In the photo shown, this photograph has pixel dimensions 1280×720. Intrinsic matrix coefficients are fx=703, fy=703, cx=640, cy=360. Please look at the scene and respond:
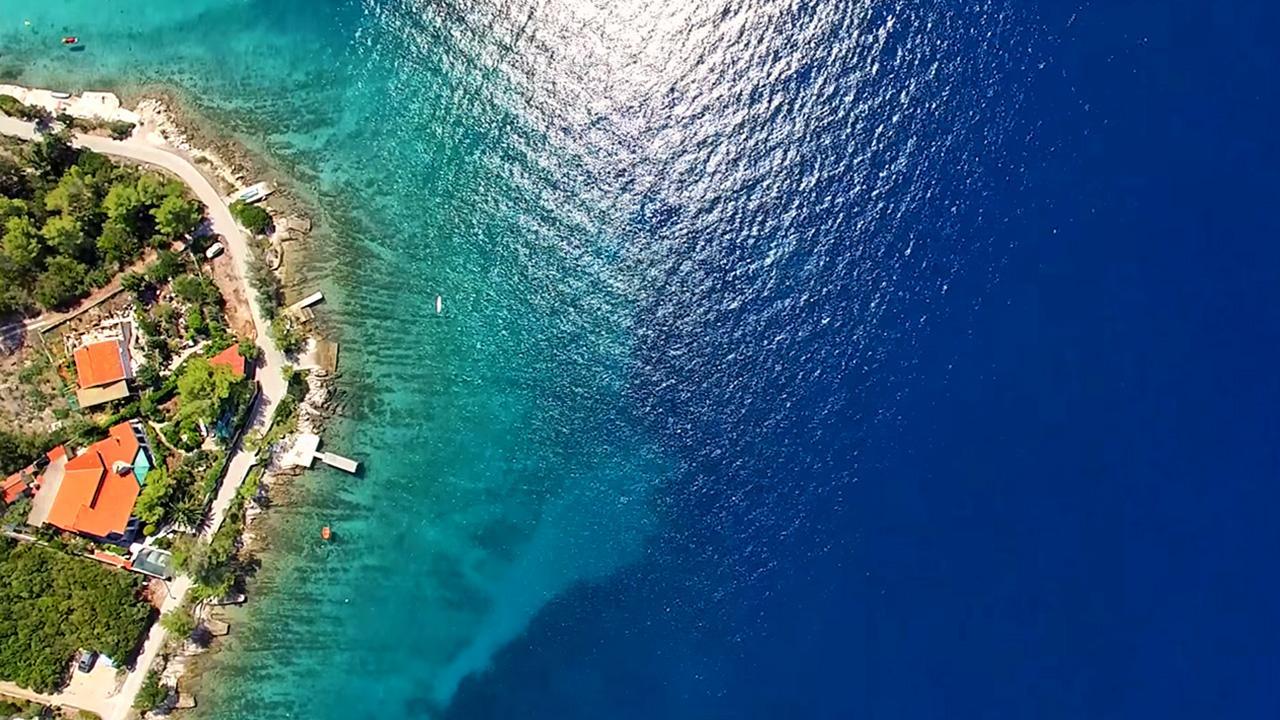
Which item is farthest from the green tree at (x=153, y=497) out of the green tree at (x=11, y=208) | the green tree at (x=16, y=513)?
the green tree at (x=11, y=208)

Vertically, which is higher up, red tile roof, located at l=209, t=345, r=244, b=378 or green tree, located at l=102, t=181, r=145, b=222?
green tree, located at l=102, t=181, r=145, b=222

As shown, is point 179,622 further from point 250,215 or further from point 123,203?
point 123,203

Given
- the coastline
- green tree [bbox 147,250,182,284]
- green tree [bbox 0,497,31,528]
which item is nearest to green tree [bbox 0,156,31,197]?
the coastline

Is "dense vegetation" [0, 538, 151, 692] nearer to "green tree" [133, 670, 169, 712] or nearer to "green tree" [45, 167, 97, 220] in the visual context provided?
"green tree" [133, 670, 169, 712]

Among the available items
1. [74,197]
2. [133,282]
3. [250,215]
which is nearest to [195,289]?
[133,282]

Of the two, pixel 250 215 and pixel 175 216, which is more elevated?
pixel 250 215

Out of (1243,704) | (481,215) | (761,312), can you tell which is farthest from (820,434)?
(1243,704)

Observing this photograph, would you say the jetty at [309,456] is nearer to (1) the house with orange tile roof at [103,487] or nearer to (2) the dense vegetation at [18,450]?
(1) the house with orange tile roof at [103,487]
